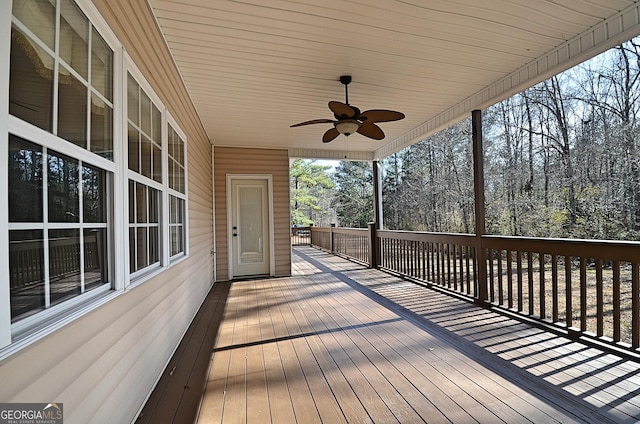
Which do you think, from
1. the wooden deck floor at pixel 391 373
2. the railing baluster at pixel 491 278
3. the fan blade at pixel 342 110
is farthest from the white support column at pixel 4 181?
the railing baluster at pixel 491 278

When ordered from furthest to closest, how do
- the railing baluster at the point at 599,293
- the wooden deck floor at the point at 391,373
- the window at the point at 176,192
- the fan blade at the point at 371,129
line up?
the fan blade at the point at 371,129, the window at the point at 176,192, the railing baluster at the point at 599,293, the wooden deck floor at the point at 391,373

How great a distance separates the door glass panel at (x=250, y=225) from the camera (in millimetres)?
6270

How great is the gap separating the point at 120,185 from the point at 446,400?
7.63 feet

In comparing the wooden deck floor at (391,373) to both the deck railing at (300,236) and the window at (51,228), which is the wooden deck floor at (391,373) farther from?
the deck railing at (300,236)

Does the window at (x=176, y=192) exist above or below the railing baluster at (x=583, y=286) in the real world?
above

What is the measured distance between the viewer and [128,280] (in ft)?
5.62

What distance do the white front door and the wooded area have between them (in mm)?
6710

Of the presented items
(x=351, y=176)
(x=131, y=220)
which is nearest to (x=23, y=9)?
(x=131, y=220)

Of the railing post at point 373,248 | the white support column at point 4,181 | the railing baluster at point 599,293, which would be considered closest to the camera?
the white support column at point 4,181

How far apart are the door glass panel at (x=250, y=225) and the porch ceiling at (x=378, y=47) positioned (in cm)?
214

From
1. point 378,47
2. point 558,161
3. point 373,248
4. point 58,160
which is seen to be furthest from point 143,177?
point 558,161

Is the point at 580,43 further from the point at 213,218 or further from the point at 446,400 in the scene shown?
the point at 213,218

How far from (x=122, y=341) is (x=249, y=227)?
4.70 meters

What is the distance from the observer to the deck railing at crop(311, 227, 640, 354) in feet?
8.11
